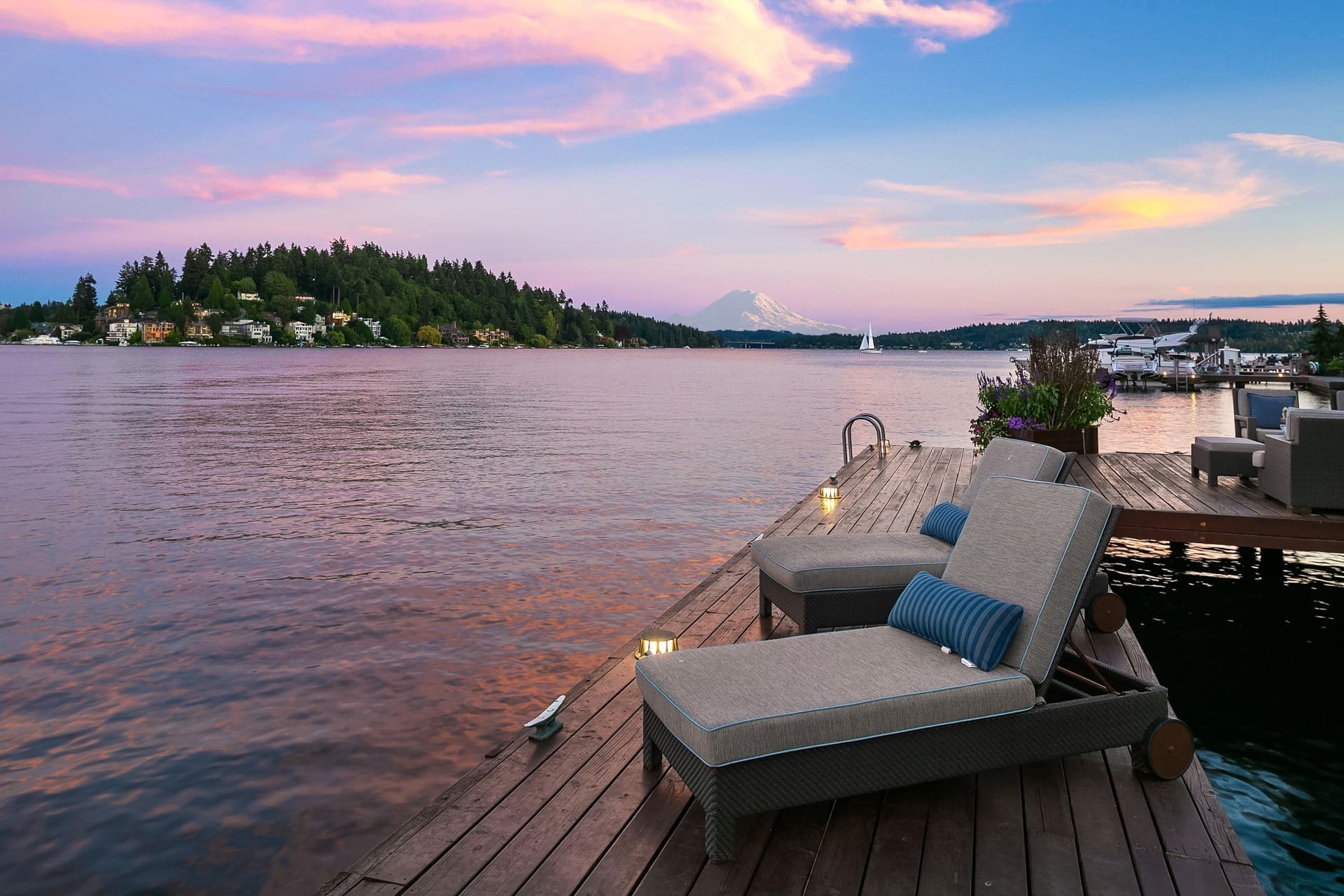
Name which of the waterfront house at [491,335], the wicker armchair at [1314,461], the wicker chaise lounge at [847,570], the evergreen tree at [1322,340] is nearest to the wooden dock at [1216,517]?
the wicker armchair at [1314,461]

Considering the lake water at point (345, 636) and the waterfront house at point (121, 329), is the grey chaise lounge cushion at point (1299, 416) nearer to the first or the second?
the lake water at point (345, 636)

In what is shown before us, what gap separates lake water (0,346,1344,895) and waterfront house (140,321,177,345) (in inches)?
5747

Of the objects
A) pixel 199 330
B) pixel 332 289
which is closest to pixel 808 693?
→ pixel 199 330

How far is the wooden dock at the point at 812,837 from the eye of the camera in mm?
2562

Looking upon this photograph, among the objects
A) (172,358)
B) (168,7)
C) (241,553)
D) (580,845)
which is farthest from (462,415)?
(172,358)

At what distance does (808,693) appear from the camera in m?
2.90

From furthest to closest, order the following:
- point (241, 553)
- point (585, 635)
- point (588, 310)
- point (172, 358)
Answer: point (588, 310) < point (172, 358) < point (241, 553) < point (585, 635)

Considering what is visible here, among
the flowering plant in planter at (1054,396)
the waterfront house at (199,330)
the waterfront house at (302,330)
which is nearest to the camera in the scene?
the flowering plant in planter at (1054,396)

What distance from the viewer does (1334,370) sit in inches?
1757

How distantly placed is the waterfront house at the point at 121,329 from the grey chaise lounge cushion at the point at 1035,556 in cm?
17182

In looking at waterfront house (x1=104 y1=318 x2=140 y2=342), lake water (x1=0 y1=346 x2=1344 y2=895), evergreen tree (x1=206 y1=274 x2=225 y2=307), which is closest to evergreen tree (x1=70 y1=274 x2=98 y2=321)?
waterfront house (x1=104 y1=318 x2=140 y2=342)

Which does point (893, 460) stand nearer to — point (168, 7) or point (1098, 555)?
point (1098, 555)

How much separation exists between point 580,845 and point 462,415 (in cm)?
3062

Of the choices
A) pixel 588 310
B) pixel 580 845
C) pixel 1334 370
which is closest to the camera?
pixel 580 845
